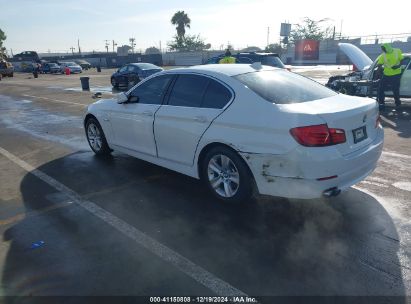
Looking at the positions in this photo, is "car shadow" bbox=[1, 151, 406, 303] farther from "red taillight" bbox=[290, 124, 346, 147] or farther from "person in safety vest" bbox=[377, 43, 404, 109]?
"person in safety vest" bbox=[377, 43, 404, 109]

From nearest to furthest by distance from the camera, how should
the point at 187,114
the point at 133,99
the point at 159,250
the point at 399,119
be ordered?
the point at 159,250 < the point at 187,114 < the point at 133,99 < the point at 399,119

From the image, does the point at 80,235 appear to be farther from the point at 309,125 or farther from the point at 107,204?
the point at 309,125

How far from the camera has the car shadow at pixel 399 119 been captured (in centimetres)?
816

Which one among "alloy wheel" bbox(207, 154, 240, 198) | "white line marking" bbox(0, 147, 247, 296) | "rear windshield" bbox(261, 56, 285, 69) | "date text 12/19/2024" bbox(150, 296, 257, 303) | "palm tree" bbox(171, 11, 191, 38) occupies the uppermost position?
"palm tree" bbox(171, 11, 191, 38)

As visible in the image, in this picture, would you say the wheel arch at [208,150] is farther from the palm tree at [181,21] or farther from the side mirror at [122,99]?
the palm tree at [181,21]

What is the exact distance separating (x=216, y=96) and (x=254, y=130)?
30.9 inches

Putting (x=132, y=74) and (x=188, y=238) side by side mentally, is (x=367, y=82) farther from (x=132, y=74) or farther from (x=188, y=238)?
(x=132, y=74)

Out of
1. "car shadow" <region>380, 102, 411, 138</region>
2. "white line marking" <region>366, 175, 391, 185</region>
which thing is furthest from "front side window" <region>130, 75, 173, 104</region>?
"car shadow" <region>380, 102, 411, 138</region>

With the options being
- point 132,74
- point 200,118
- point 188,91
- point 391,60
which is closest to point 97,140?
point 188,91

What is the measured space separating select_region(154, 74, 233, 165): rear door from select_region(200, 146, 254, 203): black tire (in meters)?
0.27

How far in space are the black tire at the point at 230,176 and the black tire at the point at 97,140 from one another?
2663 mm

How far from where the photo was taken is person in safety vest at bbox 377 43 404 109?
1012 centimetres

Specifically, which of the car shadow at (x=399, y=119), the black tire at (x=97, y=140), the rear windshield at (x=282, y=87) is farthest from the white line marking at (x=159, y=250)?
the car shadow at (x=399, y=119)

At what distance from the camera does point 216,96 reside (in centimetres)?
433
